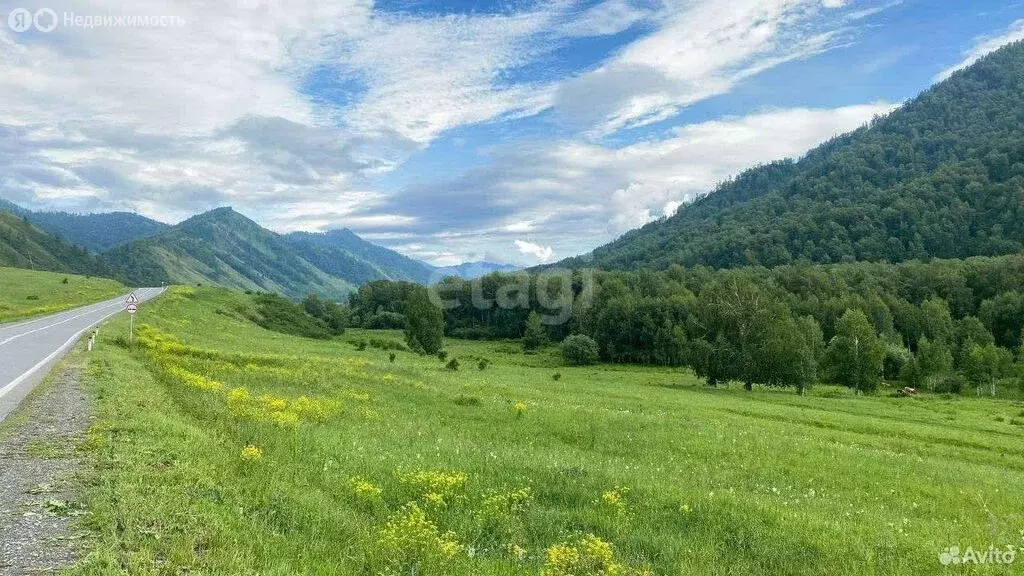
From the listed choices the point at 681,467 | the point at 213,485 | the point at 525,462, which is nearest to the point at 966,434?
the point at 681,467

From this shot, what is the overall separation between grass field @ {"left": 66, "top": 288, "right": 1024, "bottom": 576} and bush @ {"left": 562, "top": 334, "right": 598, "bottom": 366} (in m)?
93.2

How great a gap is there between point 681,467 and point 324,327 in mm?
130256

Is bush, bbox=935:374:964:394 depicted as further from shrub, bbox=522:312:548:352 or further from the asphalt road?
the asphalt road

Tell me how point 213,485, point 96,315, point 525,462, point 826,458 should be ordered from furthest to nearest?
point 96,315
point 826,458
point 525,462
point 213,485

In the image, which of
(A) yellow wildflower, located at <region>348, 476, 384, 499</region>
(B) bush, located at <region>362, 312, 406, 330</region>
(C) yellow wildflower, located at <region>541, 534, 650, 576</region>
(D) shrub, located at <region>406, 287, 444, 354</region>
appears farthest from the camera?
(B) bush, located at <region>362, 312, 406, 330</region>

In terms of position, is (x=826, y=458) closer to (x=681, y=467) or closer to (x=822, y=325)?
(x=681, y=467)

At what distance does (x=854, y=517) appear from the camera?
40.4ft

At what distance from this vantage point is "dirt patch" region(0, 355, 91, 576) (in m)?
6.91

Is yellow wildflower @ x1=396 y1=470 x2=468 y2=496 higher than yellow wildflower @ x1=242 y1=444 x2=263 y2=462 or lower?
lower

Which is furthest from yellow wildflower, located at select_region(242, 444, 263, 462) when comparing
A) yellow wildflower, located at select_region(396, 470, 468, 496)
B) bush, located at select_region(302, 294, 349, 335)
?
bush, located at select_region(302, 294, 349, 335)

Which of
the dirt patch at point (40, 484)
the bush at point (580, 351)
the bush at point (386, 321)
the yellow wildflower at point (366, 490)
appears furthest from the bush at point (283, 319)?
the yellow wildflower at point (366, 490)

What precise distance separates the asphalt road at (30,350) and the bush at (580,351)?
86150mm

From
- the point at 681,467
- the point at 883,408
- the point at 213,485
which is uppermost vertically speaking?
the point at 213,485

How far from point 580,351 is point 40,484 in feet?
368
